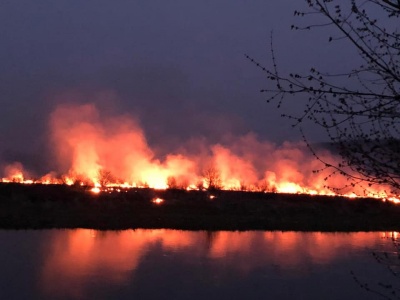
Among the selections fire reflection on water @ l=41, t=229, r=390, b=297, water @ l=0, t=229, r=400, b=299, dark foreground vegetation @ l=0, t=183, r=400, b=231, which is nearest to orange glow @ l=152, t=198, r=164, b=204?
dark foreground vegetation @ l=0, t=183, r=400, b=231

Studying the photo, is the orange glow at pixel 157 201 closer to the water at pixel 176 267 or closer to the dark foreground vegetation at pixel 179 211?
the dark foreground vegetation at pixel 179 211

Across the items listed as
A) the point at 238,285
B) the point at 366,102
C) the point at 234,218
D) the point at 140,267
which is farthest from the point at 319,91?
the point at 234,218

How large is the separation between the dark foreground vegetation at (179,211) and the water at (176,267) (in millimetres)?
4599

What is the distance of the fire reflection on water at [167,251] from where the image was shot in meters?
13.9

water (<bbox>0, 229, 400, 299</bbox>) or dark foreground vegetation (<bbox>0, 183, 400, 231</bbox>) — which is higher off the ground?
dark foreground vegetation (<bbox>0, 183, 400, 231</bbox>)

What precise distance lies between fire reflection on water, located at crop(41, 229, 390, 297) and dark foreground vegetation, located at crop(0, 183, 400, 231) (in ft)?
9.72

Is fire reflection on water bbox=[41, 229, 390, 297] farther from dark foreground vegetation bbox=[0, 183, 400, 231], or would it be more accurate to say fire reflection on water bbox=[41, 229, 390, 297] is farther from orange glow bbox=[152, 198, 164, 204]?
orange glow bbox=[152, 198, 164, 204]

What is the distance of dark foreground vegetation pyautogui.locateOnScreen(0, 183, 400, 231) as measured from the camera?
28.6 meters

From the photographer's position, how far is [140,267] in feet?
50.6

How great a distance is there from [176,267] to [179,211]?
21.2m

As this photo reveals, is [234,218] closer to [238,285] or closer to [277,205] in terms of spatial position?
[277,205]

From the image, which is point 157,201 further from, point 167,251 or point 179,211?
point 167,251

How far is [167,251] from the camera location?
18.7 meters

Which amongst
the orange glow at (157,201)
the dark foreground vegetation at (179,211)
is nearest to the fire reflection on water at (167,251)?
the dark foreground vegetation at (179,211)
